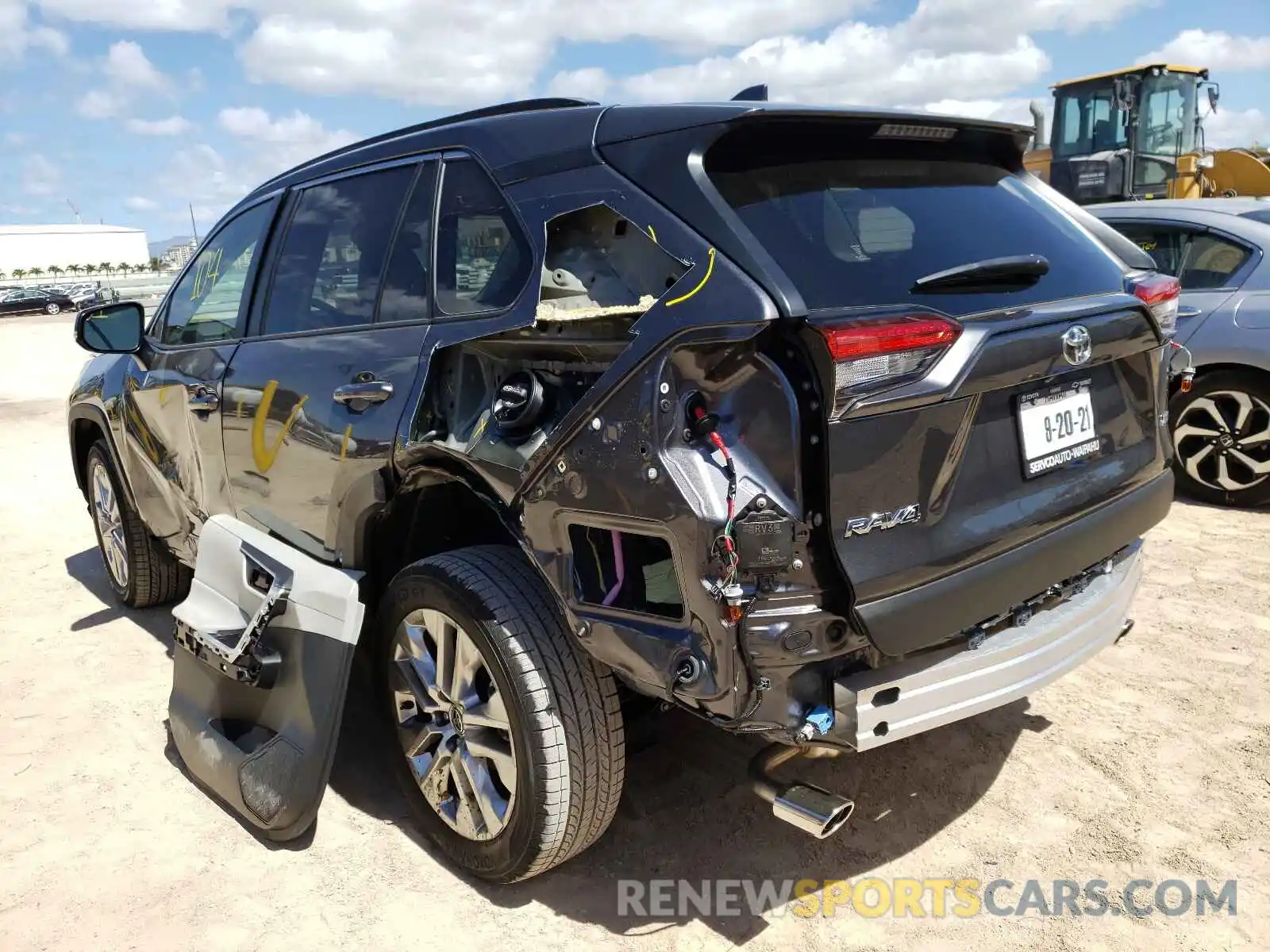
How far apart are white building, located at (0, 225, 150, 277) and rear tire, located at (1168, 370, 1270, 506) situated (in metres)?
88.1

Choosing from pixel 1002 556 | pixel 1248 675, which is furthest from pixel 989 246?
pixel 1248 675

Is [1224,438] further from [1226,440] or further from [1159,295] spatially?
[1159,295]

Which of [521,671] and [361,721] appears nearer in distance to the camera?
[521,671]

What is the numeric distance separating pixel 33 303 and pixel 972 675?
44724 millimetres

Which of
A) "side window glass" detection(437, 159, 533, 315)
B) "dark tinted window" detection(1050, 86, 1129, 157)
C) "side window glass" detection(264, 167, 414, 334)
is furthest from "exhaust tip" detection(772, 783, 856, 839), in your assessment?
"dark tinted window" detection(1050, 86, 1129, 157)

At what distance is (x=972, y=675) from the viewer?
7.47 ft

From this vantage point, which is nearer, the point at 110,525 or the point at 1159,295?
the point at 1159,295

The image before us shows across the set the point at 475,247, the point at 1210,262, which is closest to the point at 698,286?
the point at 475,247

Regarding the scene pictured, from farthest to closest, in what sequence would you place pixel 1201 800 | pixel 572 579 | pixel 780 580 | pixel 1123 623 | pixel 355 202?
pixel 355 202 < pixel 1201 800 < pixel 1123 623 < pixel 572 579 < pixel 780 580

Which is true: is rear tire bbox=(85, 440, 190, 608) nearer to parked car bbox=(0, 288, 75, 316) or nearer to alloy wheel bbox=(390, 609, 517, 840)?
alloy wheel bbox=(390, 609, 517, 840)

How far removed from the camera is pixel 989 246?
253 cm

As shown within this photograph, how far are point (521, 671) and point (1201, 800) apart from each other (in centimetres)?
216

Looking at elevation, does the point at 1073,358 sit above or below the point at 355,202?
below

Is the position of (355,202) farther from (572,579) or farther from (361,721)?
(361,721)
